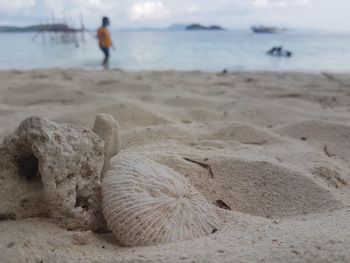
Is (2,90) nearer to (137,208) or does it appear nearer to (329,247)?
(137,208)

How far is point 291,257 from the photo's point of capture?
1.22 meters

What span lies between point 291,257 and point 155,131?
Answer: 1851mm

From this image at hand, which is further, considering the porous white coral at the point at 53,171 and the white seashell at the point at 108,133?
the white seashell at the point at 108,133

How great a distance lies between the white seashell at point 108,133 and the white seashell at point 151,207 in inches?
10.1

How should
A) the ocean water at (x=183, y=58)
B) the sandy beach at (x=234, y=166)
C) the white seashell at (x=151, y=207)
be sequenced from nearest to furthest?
1. the sandy beach at (x=234, y=166)
2. the white seashell at (x=151, y=207)
3. the ocean water at (x=183, y=58)

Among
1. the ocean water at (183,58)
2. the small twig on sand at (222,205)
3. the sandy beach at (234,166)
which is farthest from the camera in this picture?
the ocean water at (183,58)

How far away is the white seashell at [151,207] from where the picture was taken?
1.47m

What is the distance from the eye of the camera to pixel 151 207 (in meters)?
1.52

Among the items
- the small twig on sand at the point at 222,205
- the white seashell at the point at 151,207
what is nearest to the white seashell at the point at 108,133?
the white seashell at the point at 151,207

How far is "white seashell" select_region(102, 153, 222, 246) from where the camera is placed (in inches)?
58.1

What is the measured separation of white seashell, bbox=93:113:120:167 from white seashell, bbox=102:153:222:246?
26 centimetres

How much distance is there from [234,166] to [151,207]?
0.87 m

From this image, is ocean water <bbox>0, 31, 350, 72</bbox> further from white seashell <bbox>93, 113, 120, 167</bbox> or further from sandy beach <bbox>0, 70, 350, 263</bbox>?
white seashell <bbox>93, 113, 120, 167</bbox>

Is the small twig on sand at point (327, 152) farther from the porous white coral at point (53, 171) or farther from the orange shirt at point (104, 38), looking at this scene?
the orange shirt at point (104, 38)
